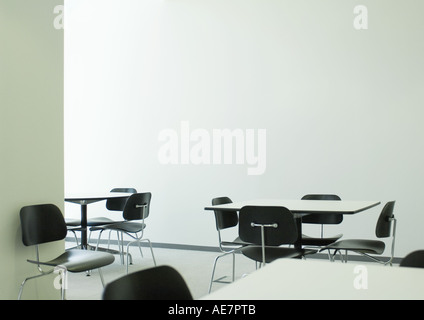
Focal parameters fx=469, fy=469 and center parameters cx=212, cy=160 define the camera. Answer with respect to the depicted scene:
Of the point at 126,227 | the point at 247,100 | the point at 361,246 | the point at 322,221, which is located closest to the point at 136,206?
the point at 126,227

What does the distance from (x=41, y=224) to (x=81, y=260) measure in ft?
1.19

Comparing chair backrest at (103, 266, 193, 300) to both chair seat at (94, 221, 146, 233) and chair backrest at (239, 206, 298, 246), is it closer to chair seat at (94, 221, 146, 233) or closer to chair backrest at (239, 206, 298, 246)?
chair backrest at (239, 206, 298, 246)

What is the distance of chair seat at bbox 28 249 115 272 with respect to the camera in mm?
2984

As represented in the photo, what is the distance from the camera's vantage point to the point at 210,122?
6.07 m

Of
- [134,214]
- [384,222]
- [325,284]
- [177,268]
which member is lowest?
[177,268]

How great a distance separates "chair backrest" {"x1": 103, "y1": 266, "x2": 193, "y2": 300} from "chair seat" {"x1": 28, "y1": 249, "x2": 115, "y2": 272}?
1641 millimetres

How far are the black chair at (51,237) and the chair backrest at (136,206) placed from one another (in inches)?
55.5

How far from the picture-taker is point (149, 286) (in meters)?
1.41

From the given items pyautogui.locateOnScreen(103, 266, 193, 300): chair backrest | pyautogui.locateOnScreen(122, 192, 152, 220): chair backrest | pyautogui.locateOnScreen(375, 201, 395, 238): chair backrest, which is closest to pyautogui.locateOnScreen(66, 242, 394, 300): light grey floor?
pyautogui.locateOnScreen(122, 192, 152, 220): chair backrest

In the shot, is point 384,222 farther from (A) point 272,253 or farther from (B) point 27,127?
(B) point 27,127

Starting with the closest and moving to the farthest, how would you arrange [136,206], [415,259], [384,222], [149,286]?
1. [149,286]
2. [415,259]
3. [384,222]
4. [136,206]

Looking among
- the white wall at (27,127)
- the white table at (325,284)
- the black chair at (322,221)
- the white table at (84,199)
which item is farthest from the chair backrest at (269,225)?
the white table at (84,199)

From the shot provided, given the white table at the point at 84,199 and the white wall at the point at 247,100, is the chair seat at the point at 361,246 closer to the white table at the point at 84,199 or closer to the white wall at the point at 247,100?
the white wall at the point at 247,100
